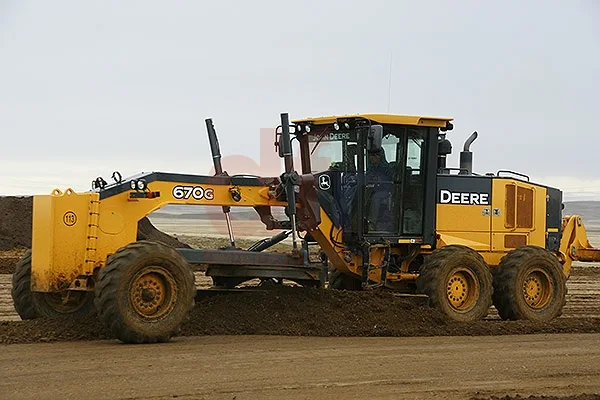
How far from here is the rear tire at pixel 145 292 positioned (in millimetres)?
11266

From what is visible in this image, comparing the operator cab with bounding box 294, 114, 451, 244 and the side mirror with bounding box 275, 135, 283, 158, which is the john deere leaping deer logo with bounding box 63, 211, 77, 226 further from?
the operator cab with bounding box 294, 114, 451, 244

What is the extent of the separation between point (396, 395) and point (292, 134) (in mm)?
6880

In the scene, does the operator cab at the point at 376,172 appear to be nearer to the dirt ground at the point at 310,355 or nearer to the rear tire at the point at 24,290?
the dirt ground at the point at 310,355

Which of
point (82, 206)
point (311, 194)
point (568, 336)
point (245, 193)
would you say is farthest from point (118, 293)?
point (568, 336)

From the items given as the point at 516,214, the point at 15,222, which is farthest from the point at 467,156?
the point at 15,222

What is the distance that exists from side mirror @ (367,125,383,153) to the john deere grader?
0.02 metres

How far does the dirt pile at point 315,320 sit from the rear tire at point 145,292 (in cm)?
61

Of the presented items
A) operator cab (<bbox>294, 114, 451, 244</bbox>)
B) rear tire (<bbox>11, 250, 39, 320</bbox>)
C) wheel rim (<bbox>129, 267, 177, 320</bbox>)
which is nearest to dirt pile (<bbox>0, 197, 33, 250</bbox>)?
operator cab (<bbox>294, 114, 451, 244</bbox>)

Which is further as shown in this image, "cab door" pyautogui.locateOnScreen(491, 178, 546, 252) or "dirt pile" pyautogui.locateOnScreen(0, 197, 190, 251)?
"dirt pile" pyautogui.locateOnScreen(0, 197, 190, 251)

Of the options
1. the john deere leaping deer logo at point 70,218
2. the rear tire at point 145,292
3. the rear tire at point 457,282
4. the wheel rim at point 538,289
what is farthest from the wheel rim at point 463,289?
the john deere leaping deer logo at point 70,218

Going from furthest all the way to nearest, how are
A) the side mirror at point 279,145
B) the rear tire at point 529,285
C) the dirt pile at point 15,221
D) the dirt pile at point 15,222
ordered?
the dirt pile at point 15,221 → the dirt pile at point 15,222 → the rear tire at point 529,285 → the side mirror at point 279,145

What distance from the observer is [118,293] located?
1124 cm

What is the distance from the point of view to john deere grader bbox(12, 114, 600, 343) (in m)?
11.7

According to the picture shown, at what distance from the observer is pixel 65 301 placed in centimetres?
1262
